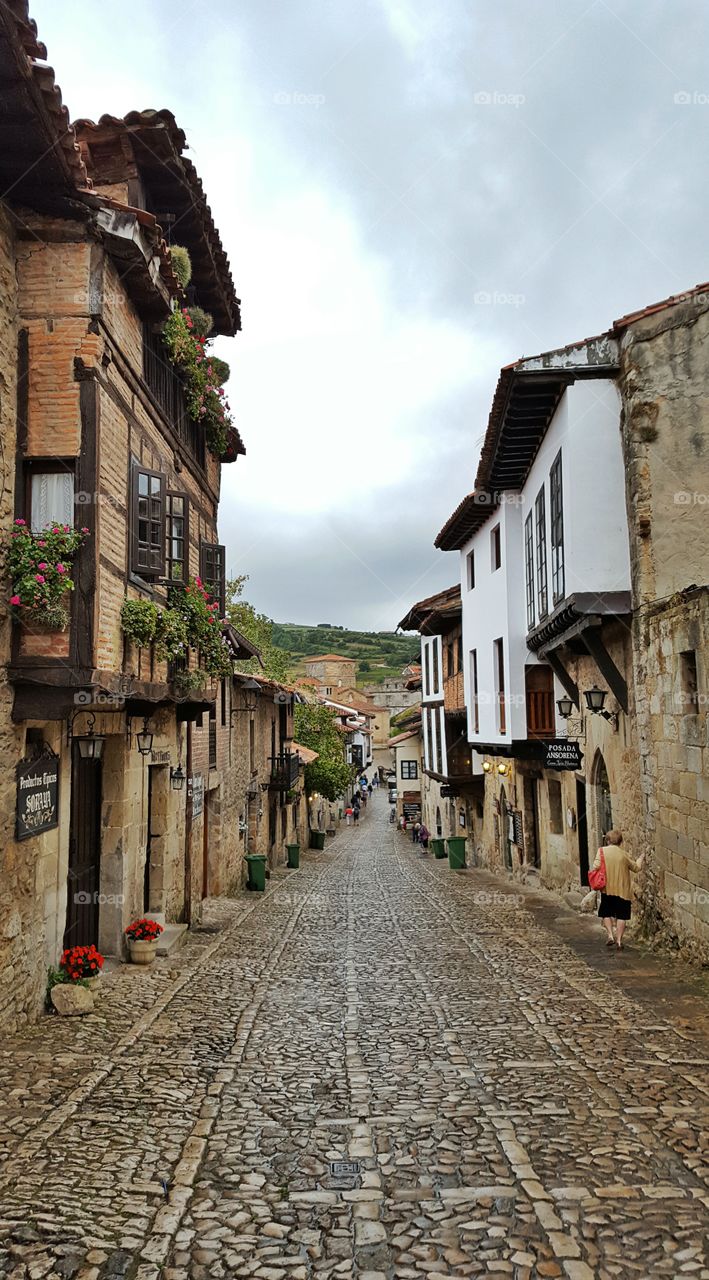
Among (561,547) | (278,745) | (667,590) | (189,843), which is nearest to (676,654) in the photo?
(667,590)

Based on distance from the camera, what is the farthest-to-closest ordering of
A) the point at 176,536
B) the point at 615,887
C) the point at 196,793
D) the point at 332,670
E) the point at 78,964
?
the point at 332,670, the point at 196,793, the point at 176,536, the point at 615,887, the point at 78,964

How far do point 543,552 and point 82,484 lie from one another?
30.0 feet

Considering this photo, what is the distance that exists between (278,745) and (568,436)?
62.6 ft

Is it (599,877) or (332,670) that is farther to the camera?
(332,670)

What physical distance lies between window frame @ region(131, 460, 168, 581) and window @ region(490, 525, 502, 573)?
1174 centimetres

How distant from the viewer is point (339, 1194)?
15.7ft

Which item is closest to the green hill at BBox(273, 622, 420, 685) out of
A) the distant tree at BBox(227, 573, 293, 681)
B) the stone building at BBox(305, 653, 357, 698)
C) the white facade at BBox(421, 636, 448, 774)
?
the stone building at BBox(305, 653, 357, 698)

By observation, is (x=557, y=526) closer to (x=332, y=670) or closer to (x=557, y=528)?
(x=557, y=528)

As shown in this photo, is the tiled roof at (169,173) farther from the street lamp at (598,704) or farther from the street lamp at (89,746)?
the street lamp at (598,704)

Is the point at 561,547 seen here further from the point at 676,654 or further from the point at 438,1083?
the point at 438,1083

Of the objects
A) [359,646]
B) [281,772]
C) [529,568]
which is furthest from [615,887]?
[359,646]

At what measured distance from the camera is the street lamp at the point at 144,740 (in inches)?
445

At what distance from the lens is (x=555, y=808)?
1916cm

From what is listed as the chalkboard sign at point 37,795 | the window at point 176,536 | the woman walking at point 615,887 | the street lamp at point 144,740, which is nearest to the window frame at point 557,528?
the woman walking at point 615,887
